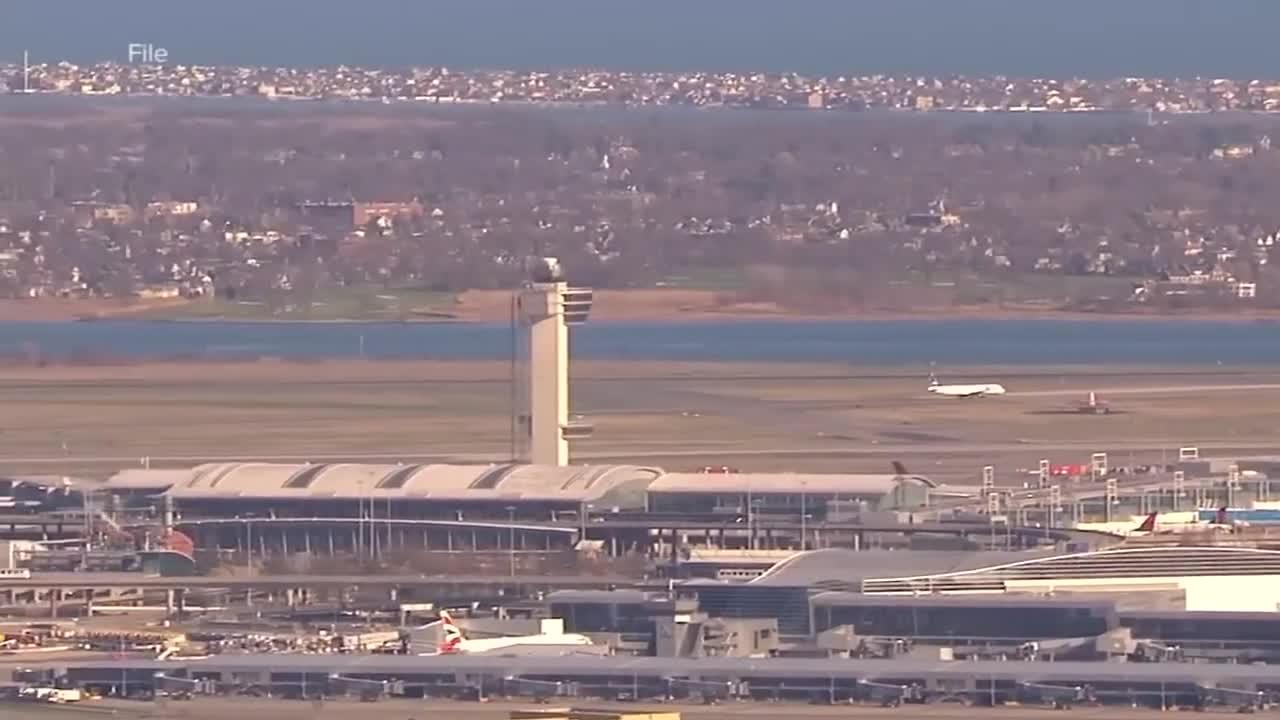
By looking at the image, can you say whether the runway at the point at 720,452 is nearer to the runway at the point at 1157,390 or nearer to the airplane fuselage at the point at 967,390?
the airplane fuselage at the point at 967,390

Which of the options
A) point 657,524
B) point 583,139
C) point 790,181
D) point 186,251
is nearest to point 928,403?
point 657,524

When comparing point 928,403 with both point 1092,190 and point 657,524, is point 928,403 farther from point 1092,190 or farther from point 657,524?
point 1092,190

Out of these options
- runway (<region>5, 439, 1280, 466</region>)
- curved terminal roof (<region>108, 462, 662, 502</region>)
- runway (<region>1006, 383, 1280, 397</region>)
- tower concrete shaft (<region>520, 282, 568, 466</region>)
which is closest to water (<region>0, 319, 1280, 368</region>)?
runway (<region>1006, 383, 1280, 397</region>)

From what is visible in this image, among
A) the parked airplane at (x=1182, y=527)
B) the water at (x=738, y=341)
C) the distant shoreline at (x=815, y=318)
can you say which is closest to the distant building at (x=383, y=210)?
the distant shoreline at (x=815, y=318)

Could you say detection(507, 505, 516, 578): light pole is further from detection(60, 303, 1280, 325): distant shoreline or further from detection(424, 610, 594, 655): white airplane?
detection(60, 303, 1280, 325): distant shoreline

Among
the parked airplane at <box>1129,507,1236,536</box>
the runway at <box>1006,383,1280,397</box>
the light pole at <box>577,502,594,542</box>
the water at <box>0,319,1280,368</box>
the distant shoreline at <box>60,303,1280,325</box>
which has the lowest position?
the parked airplane at <box>1129,507,1236,536</box>

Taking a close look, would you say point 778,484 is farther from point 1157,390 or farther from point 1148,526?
point 1157,390

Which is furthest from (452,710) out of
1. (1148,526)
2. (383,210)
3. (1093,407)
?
(383,210)
